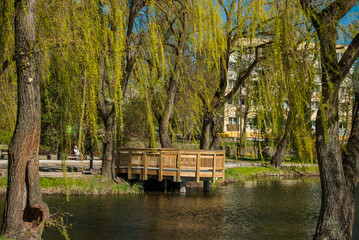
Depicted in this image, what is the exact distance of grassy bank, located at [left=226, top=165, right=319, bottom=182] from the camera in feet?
96.6

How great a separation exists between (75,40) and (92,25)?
3.29 ft

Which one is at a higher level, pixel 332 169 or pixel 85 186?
pixel 332 169

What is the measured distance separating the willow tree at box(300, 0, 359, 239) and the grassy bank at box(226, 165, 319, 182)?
58.7 ft

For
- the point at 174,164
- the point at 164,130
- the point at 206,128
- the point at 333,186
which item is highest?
the point at 206,128

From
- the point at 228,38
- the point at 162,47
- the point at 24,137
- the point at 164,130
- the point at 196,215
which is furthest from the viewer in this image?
the point at 164,130

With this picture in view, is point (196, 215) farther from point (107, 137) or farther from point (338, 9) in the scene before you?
point (338, 9)

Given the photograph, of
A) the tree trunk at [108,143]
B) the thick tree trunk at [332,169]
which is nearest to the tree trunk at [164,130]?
the tree trunk at [108,143]

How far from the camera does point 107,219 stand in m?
15.2

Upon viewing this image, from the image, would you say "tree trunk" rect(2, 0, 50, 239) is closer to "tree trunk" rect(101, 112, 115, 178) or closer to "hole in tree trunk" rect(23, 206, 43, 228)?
"hole in tree trunk" rect(23, 206, 43, 228)

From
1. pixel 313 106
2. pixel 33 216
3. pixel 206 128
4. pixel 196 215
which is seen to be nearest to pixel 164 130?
pixel 206 128

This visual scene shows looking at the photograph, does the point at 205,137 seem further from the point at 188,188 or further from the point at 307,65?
the point at 307,65

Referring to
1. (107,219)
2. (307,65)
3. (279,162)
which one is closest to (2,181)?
(107,219)

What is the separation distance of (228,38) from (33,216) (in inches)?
475

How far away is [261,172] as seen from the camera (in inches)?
1315
